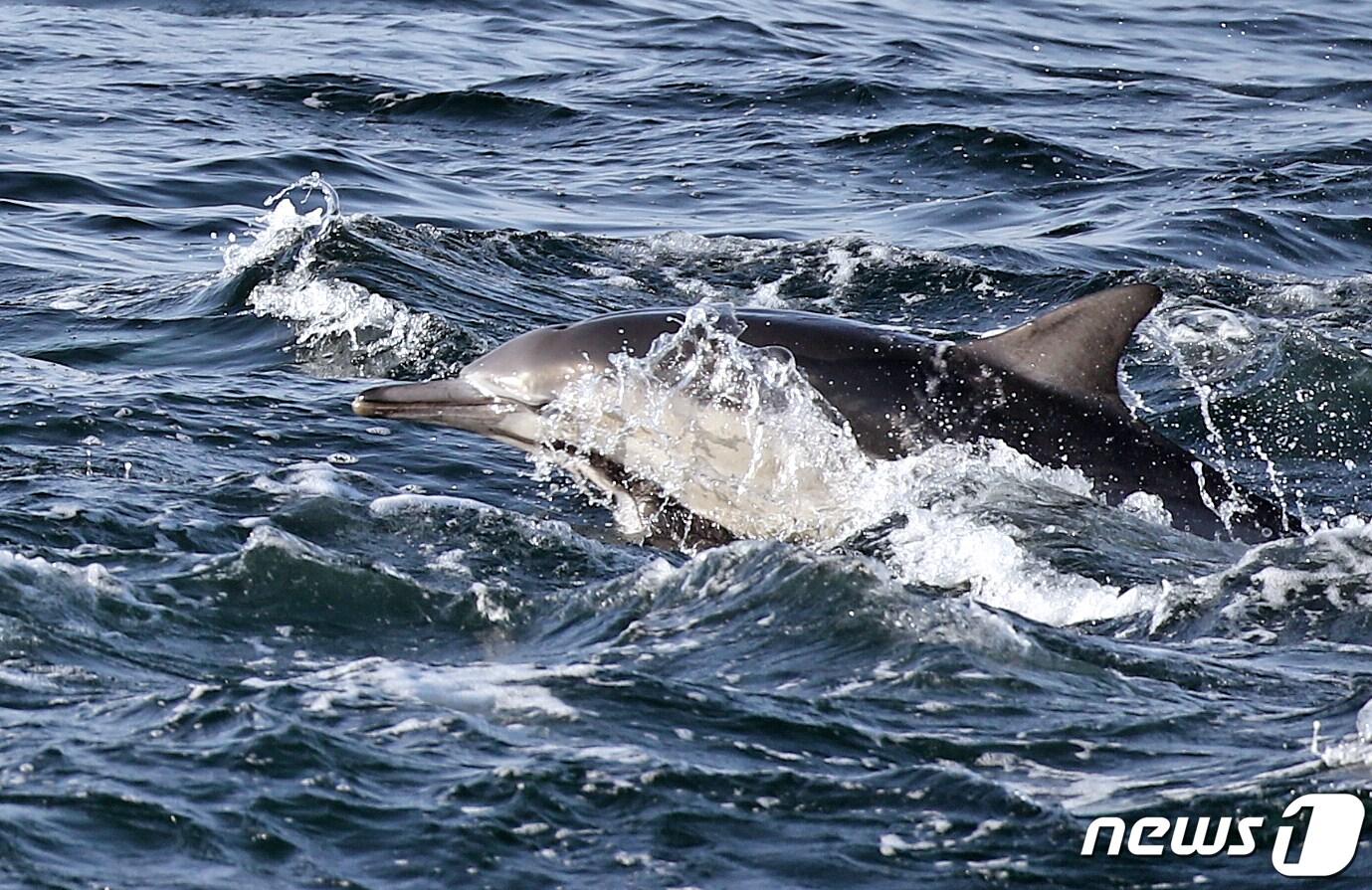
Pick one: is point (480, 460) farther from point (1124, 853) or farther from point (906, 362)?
point (1124, 853)

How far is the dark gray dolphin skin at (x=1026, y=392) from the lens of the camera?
360 inches

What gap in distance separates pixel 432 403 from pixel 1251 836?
15.9 feet

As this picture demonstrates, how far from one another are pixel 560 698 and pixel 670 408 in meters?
2.75

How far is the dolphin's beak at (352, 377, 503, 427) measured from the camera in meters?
9.84

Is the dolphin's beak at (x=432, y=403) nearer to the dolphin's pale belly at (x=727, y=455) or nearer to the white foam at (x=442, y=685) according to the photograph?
the dolphin's pale belly at (x=727, y=455)

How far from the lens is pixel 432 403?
986 centimetres

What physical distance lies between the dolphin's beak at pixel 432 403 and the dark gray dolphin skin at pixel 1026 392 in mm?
556

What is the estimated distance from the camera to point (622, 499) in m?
9.70

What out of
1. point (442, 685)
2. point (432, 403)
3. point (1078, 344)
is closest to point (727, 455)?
point (432, 403)

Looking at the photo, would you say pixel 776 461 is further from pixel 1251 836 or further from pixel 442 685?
pixel 1251 836

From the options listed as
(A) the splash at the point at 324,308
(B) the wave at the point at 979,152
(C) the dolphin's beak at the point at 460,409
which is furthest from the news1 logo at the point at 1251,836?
(B) the wave at the point at 979,152

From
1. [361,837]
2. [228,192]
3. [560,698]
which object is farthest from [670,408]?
[228,192]

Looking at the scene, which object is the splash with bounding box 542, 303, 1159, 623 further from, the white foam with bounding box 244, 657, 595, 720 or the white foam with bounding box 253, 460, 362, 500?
the white foam with bounding box 244, 657, 595, 720

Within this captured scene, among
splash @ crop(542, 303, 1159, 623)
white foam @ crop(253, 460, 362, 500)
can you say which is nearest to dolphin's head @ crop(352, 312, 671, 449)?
splash @ crop(542, 303, 1159, 623)
